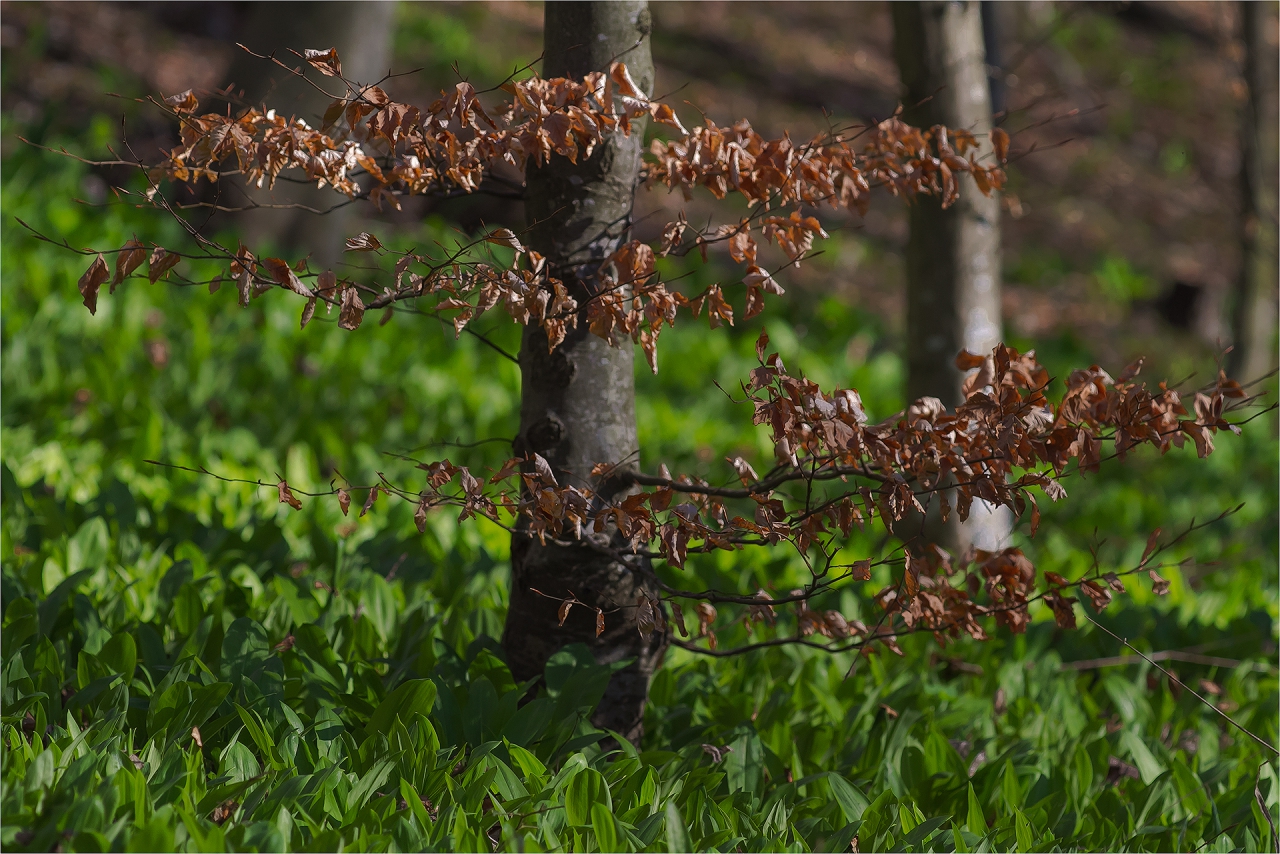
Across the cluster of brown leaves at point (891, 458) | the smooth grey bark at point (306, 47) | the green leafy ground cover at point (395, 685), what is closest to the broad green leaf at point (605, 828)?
the green leafy ground cover at point (395, 685)

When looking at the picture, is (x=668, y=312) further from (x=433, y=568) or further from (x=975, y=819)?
(x=433, y=568)

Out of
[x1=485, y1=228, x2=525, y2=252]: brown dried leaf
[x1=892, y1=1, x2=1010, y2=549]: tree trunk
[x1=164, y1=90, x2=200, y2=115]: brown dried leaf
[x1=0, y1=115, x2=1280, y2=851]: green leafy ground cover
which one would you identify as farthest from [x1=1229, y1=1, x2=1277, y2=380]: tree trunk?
[x1=164, y1=90, x2=200, y2=115]: brown dried leaf

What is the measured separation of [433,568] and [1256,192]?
6.65 metres

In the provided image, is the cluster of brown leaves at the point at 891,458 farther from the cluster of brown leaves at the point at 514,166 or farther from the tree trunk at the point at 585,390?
the cluster of brown leaves at the point at 514,166

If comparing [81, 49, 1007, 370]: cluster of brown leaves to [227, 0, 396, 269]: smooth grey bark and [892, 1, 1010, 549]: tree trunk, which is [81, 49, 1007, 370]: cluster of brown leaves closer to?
[892, 1, 1010, 549]: tree trunk

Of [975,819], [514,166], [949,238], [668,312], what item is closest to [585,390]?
[668,312]

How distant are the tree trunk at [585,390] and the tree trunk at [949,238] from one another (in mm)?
1925

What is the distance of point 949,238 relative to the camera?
398 centimetres

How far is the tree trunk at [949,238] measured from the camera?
3869 millimetres

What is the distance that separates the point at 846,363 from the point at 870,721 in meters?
4.69

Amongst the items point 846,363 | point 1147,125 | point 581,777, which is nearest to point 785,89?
point 1147,125

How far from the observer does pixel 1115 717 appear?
3227 mm

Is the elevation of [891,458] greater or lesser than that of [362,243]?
lesser

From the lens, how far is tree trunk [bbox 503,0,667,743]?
2260 mm
